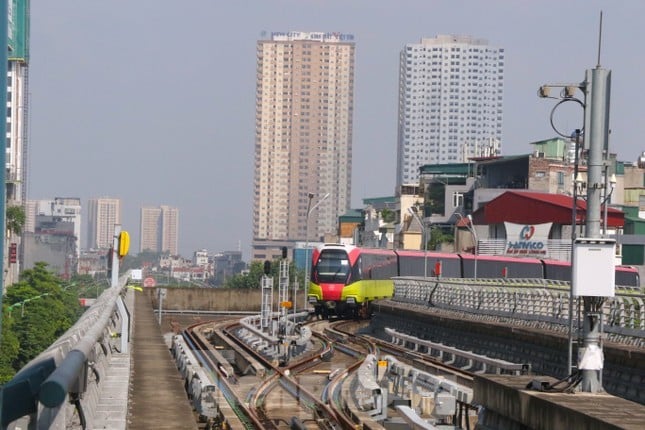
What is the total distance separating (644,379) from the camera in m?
18.4

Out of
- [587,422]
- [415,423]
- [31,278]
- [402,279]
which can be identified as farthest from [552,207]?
[587,422]

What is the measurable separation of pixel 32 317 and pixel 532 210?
32639mm

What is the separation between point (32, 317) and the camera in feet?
270

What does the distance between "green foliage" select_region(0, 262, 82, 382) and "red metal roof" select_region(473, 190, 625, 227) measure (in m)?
29.5

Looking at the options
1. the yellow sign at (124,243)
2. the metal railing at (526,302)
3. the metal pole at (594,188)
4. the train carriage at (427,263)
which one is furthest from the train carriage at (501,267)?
the metal pole at (594,188)

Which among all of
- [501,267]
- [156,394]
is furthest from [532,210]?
[156,394]

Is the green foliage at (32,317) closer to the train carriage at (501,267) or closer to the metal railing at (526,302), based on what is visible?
the train carriage at (501,267)

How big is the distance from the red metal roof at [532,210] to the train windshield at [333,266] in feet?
87.8

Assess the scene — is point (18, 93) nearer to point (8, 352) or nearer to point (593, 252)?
point (8, 352)

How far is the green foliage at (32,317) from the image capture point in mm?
69812

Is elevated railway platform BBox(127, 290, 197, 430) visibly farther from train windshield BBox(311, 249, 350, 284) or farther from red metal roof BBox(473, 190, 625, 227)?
red metal roof BBox(473, 190, 625, 227)

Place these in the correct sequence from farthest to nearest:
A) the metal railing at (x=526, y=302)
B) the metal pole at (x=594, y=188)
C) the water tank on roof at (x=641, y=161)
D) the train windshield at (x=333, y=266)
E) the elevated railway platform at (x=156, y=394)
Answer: the water tank on roof at (x=641, y=161)
the train windshield at (x=333, y=266)
the metal railing at (x=526, y=302)
the metal pole at (x=594, y=188)
the elevated railway platform at (x=156, y=394)

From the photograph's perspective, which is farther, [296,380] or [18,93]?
[18,93]

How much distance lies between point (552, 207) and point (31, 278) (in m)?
44.7
